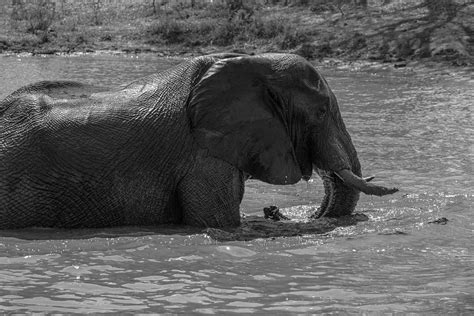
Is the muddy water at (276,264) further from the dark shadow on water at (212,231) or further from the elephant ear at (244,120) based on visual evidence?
the elephant ear at (244,120)

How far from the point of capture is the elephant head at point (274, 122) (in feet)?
26.8

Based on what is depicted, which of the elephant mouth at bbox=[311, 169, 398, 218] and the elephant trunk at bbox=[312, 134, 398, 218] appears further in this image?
the elephant mouth at bbox=[311, 169, 398, 218]

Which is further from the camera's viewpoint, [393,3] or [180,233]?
[393,3]

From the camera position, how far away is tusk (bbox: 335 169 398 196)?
8.41 m

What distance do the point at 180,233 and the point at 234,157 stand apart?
2.41 feet

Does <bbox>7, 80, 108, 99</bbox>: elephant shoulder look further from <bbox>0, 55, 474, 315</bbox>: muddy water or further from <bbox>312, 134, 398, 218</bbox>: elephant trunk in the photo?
<bbox>312, 134, 398, 218</bbox>: elephant trunk

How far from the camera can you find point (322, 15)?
26469 millimetres

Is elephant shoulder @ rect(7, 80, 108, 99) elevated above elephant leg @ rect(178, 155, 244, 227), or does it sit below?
above

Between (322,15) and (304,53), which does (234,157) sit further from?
(322,15)

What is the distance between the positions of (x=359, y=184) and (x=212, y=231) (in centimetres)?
132

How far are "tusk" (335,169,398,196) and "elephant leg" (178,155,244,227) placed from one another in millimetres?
929

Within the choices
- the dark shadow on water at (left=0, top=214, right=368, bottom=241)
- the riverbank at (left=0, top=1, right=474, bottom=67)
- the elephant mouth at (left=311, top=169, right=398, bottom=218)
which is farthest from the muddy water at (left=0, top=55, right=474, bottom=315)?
the riverbank at (left=0, top=1, right=474, bottom=67)

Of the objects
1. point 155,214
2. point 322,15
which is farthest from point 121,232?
point 322,15

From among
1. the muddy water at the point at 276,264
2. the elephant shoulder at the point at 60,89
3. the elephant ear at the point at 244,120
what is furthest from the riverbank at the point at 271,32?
the elephant shoulder at the point at 60,89
